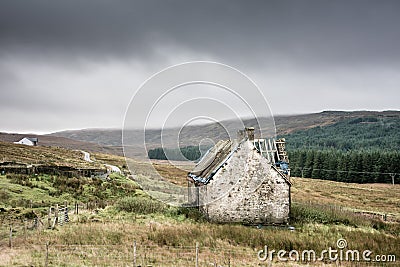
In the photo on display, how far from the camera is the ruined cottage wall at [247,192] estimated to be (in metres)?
25.2

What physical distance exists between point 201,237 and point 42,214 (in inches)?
419

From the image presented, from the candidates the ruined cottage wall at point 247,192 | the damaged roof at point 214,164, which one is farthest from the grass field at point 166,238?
the damaged roof at point 214,164

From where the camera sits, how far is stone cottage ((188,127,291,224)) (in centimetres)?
2523

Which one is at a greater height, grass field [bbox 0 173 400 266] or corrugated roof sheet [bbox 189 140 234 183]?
corrugated roof sheet [bbox 189 140 234 183]

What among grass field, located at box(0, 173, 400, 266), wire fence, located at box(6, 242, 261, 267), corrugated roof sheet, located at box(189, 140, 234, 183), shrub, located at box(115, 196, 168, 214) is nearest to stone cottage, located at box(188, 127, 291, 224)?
corrugated roof sheet, located at box(189, 140, 234, 183)

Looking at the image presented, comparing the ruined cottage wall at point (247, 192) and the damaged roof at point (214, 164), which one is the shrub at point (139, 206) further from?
the ruined cottage wall at point (247, 192)

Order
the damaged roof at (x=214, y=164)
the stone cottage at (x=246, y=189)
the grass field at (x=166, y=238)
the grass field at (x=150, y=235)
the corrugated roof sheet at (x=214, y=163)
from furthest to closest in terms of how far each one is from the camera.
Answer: the corrugated roof sheet at (x=214, y=163)
the damaged roof at (x=214, y=164)
the stone cottage at (x=246, y=189)
the grass field at (x=150, y=235)
the grass field at (x=166, y=238)

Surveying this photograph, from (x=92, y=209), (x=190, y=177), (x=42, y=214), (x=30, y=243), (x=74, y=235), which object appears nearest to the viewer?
(x=30, y=243)

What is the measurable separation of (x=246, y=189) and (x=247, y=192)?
19cm

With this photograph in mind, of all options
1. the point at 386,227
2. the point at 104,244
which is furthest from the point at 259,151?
the point at 104,244

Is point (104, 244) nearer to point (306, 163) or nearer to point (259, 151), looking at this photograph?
point (259, 151)

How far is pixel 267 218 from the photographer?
25.5 m

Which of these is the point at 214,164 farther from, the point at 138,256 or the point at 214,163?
the point at 138,256

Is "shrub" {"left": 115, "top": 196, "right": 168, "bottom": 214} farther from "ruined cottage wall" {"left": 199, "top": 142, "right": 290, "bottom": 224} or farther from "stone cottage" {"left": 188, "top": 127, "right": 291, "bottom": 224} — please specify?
"ruined cottage wall" {"left": 199, "top": 142, "right": 290, "bottom": 224}
